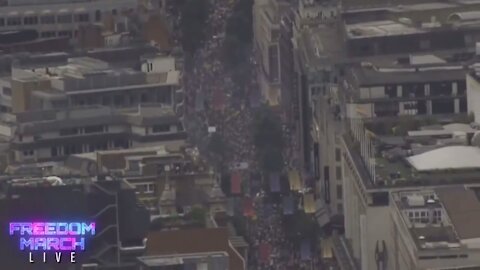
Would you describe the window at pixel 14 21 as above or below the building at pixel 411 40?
below

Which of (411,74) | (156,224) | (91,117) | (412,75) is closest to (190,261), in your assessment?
(156,224)

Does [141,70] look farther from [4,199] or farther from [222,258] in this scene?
[4,199]

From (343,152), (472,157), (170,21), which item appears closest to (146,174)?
(472,157)

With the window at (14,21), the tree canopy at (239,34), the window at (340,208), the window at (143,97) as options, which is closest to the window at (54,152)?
the window at (143,97)

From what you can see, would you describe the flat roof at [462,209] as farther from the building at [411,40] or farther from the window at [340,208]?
the building at [411,40]

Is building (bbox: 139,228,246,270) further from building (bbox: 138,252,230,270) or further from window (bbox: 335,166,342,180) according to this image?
window (bbox: 335,166,342,180)

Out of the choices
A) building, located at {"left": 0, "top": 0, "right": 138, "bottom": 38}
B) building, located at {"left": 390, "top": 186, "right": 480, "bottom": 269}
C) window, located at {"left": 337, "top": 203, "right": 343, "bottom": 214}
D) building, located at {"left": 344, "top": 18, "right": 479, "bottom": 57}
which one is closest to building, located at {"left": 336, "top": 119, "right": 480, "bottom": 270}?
building, located at {"left": 390, "top": 186, "right": 480, "bottom": 269}

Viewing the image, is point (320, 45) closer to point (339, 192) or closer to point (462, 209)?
point (339, 192)
